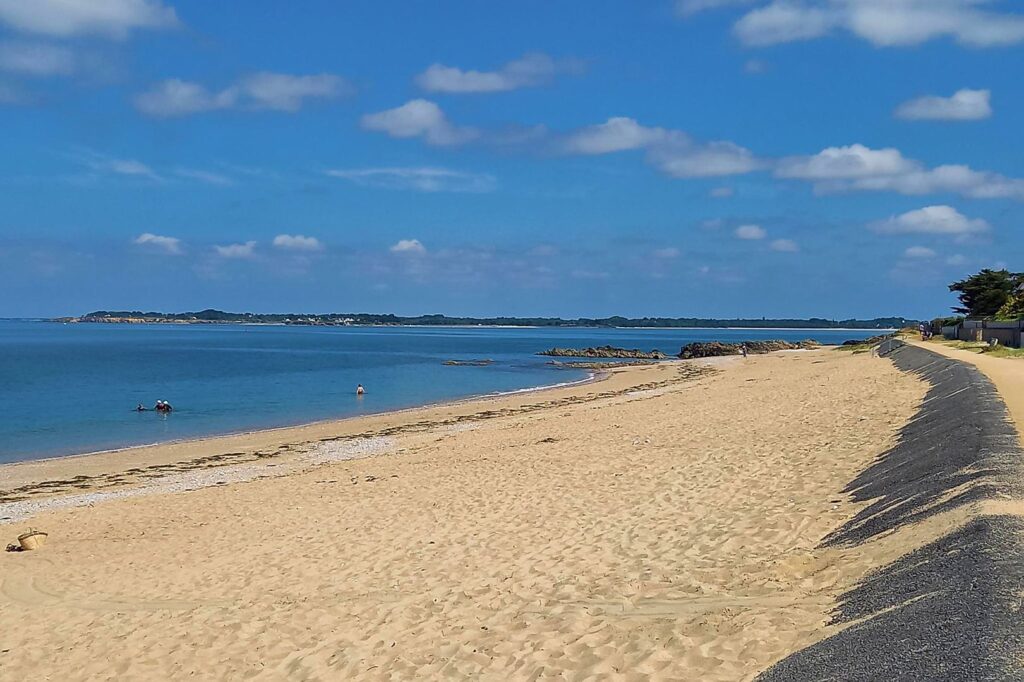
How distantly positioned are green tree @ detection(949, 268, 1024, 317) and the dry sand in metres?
55.4

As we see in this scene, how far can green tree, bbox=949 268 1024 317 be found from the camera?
213 feet

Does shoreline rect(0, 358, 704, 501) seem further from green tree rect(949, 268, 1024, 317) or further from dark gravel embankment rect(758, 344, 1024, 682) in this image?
green tree rect(949, 268, 1024, 317)

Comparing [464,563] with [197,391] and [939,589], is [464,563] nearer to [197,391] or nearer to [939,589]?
[939,589]


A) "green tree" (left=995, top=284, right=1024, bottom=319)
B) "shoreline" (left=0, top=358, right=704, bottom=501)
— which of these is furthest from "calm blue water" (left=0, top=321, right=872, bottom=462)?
"green tree" (left=995, top=284, right=1024, bottom=319)

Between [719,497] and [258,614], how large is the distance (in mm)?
6613

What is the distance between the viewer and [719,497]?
11.6m

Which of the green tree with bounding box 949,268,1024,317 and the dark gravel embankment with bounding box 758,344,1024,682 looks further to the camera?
the green tree with bounding box 949,268,1024,317

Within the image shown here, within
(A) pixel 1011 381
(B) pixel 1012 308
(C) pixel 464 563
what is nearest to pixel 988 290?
(B) pixel 1012 308

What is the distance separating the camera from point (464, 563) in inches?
379

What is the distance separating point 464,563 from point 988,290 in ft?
233

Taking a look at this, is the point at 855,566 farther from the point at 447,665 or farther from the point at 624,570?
the point at 447,665

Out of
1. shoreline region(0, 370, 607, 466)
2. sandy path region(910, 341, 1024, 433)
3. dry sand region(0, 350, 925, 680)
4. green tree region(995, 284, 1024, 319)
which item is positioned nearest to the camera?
dry sand region(0, 350, 925, 680)

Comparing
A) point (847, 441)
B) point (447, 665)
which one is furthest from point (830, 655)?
point (847, 441)

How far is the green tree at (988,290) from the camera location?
64875 millimetres
